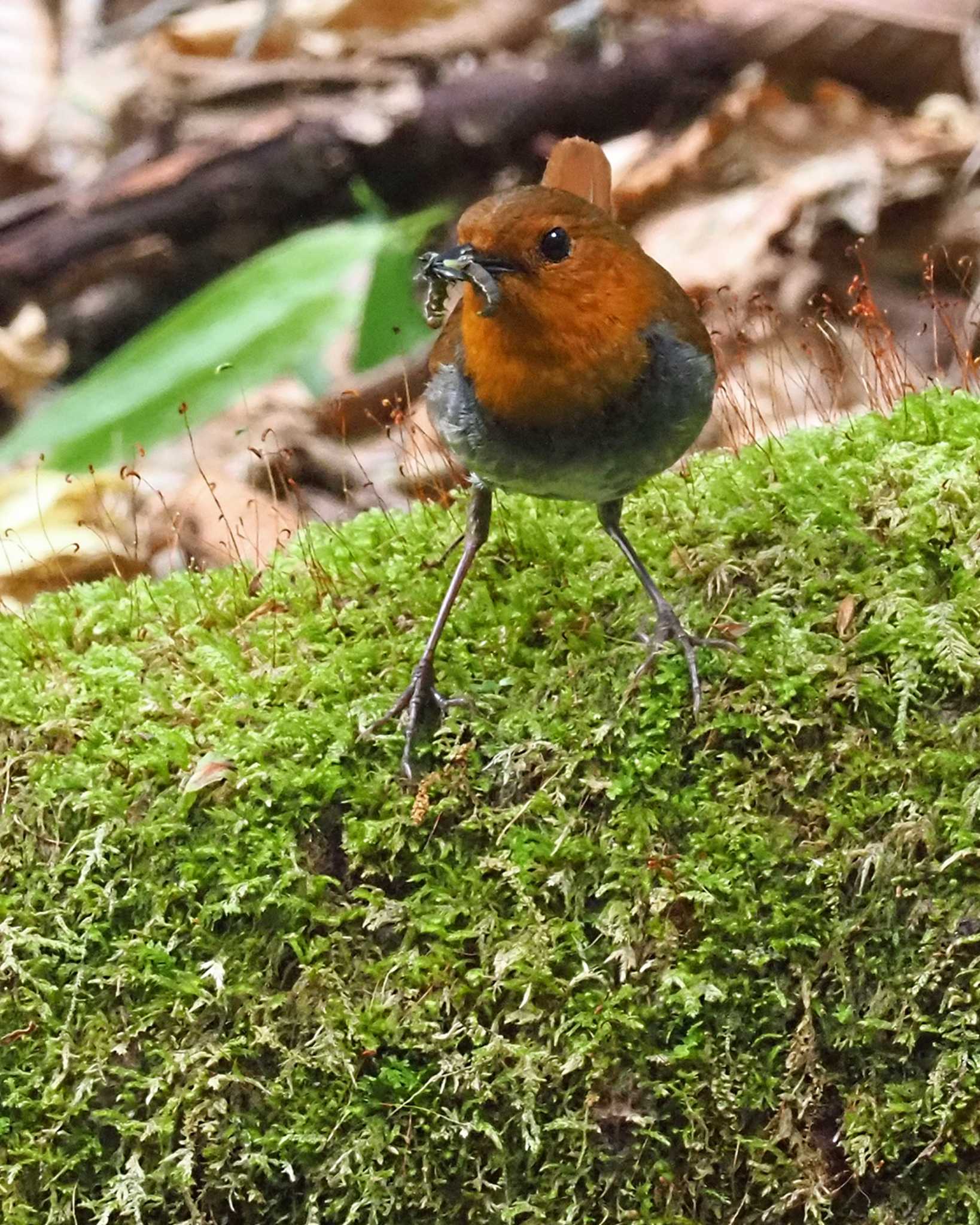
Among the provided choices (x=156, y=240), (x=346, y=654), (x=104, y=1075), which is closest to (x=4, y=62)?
(x=156, y=240)

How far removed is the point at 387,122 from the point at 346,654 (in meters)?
3.12

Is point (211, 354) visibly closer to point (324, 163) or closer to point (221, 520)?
point (221, 520)

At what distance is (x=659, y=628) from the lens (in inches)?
70.1

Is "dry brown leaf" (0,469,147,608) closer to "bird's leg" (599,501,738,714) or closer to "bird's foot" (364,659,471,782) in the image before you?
"bird's foot" (364,659,471,782)

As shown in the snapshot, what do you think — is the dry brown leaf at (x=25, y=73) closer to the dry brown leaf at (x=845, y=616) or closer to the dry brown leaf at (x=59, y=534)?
the dry brown leaf at (x=59, y=534)

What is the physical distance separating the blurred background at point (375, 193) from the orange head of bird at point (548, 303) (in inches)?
47.2

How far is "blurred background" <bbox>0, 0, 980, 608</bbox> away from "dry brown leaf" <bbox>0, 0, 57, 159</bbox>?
0.03 meters

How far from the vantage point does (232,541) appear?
7.03ft

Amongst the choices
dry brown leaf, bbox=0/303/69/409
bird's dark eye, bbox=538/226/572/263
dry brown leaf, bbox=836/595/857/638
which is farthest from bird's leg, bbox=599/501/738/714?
dry brown leaf, bbox=0/303/69/409

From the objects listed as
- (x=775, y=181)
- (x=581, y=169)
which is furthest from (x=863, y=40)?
(x=581, y=169)

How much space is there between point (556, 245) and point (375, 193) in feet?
10.00

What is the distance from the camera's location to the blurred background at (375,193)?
3064 millimetres

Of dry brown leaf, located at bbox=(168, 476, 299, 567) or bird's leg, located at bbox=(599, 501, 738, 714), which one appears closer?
bird's leg, located at bbox=(599, 501, 738, 714)

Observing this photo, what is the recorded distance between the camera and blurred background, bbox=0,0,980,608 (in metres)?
3.06
